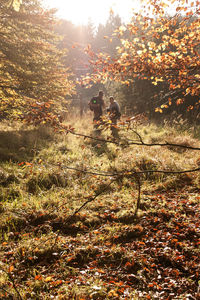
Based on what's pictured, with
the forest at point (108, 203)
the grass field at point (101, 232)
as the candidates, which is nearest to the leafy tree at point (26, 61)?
the forest at point (108, 203)

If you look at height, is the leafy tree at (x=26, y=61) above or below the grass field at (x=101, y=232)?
above

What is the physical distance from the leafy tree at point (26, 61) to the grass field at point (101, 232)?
293 cm

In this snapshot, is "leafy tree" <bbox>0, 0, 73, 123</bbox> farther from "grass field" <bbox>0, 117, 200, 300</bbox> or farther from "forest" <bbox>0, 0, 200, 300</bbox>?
"grass field" <bbox>0, 117, 200, 300</bbox>

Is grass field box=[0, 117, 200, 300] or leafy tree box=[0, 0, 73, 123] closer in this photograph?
grass field box=[0, 117, 200, 300]

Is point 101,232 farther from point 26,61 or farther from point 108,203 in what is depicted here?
point 26,61

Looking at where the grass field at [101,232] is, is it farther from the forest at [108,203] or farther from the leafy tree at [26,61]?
the leafy tree at [26,61]

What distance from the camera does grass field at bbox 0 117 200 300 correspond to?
8.00ft

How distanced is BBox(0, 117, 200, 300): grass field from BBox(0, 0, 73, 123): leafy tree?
293 cm

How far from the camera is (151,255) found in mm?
2918

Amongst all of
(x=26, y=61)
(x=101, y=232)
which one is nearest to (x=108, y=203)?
(x=101, y=232)

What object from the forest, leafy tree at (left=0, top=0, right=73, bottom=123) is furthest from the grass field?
leafy tree at (left=0, top=0, right=73, bottom=123)

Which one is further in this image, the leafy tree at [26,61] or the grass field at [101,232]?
the leafy tree at [26,61]

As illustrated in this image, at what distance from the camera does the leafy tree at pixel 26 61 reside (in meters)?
8.17

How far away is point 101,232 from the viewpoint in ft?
11.5
